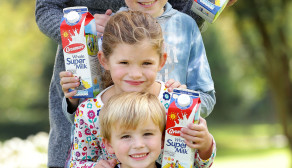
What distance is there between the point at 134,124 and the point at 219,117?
81.2 feet

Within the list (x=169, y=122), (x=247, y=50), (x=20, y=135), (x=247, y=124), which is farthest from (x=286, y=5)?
(x=247, y=124)

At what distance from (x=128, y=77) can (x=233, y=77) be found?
21418 millimetres

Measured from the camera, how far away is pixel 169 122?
7.91ft

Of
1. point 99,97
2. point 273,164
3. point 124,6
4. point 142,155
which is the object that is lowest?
point 142,155

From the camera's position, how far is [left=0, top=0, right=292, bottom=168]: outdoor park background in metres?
A: 11.2

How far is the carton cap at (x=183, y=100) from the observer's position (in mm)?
2354

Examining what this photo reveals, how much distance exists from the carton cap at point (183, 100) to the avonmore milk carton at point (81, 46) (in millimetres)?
514

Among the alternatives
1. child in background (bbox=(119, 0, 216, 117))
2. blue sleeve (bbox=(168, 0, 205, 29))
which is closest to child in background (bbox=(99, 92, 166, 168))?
child in background (bbox=(119, 0, 216, 117))

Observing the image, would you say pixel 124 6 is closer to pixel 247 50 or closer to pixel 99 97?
pixel 99 97

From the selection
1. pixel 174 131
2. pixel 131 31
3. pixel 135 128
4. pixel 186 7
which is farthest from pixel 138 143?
pixel 186 7

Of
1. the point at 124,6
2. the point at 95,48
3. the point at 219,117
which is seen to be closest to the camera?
the point at 95,48

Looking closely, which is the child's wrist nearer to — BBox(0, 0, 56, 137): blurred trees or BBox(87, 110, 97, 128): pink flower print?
BBox(87, 110, 97, 128): pink flower print

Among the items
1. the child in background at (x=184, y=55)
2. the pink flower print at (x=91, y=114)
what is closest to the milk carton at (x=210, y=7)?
the child in background at (x=184, y=55)

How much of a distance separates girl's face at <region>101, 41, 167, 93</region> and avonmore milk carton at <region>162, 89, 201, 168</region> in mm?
193
